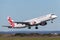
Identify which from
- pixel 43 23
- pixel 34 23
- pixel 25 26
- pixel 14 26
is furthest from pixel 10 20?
pixel 43 23

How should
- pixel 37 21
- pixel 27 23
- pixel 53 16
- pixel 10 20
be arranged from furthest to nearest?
pixel 10 20, pixel 27 23, pixel 37 21, pixel 53 16

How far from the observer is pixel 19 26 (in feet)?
388

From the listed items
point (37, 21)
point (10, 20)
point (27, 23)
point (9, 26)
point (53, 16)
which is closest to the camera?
point (53, 16)

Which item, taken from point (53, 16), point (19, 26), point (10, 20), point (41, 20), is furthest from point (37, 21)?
point (10, 20)

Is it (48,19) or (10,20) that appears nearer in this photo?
(48,19)

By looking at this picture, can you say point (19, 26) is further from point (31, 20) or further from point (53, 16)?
point (53, 16)

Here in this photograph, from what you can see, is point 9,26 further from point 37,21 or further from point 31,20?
point 37,21

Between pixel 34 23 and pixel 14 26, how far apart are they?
1969 centimetres

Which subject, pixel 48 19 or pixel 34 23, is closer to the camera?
pixel 48 19

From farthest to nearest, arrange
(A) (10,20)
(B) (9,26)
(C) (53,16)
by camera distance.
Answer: (A) (10,20), (B) (9,26), (C) (53,16)

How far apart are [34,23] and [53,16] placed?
1244 centimetres

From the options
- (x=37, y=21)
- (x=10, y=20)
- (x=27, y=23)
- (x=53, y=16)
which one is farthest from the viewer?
(x=10, y=20)

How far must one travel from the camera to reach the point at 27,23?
10869 cm

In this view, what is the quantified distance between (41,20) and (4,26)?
24.2 meters
